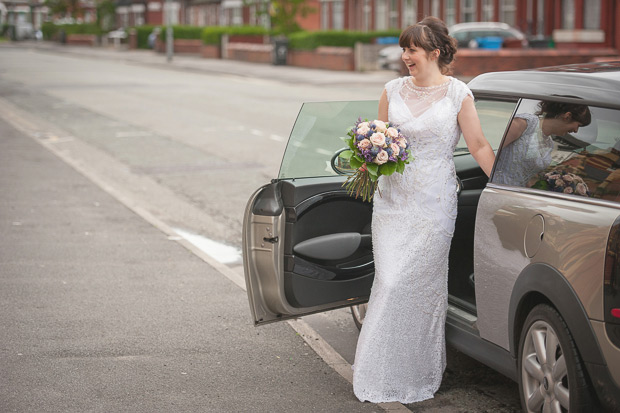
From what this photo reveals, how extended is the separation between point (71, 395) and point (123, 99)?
20872mm

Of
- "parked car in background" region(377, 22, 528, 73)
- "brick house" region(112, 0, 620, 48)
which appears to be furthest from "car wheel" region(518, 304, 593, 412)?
"parked car in background" region(377, 22, 528, 73)

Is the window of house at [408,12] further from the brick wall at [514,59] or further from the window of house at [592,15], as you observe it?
the brick wall at [514,59]

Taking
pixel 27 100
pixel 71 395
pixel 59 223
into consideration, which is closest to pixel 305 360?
pixel 71 395

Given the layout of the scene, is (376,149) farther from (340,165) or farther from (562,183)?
(562,183)

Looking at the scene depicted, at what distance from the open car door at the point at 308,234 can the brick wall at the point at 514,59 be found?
24.2 meters

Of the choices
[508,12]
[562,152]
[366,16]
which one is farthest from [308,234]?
[366,16]

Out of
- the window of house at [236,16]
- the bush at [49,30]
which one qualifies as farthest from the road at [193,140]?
the bush at [49,30]

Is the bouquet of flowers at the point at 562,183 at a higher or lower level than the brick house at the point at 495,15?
lower

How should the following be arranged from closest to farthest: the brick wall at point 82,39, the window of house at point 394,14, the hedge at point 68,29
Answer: the window of house at point 394,14 → the brick wall at point 82,39 → the hedge at point 68,29

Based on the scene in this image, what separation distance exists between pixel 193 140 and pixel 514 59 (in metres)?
15.6

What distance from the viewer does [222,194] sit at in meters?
11.2

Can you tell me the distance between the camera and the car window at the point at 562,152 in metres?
3.72

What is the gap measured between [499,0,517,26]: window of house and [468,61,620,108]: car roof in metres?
36.4

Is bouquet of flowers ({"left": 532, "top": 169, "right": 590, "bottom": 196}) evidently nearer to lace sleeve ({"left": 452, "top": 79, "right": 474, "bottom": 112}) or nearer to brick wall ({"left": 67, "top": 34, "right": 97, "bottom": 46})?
lace sleeve ({"left": 452, "top": 79, "right": 474, "bottom": 112})
